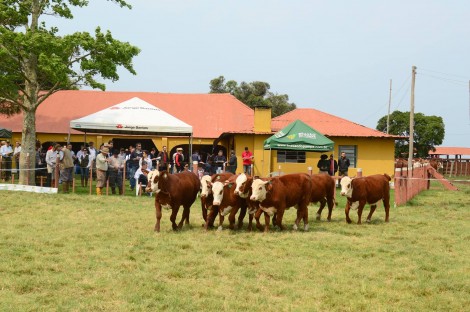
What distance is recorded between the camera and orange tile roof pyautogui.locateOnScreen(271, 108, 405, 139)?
1133 inches

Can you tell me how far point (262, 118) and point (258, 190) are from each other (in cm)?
1708

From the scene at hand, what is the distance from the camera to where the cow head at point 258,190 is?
37.5 feet

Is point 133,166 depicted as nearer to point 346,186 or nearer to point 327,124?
point 346,186

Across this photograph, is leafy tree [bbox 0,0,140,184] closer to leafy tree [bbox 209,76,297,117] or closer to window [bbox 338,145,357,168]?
window [bbox 338,145,357,168]

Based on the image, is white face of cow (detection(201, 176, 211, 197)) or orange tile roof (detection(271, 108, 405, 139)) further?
orange tile roof (detection(271, 108, 405, 139))

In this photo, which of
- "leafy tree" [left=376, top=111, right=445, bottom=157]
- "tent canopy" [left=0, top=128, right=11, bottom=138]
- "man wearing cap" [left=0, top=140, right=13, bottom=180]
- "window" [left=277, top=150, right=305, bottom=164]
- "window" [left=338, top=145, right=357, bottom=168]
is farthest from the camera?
"leafy tree" [left=376, top=111, right=445, bottom=157]

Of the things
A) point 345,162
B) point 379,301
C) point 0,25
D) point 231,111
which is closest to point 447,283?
point 379,301

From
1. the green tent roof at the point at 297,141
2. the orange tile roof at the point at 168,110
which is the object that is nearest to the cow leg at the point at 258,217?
the green tent roof at the point at 297,141

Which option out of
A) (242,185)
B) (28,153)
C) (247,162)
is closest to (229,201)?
(242,185)

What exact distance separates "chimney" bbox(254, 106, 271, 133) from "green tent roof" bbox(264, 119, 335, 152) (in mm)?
3966

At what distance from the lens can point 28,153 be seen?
20406 millimetres

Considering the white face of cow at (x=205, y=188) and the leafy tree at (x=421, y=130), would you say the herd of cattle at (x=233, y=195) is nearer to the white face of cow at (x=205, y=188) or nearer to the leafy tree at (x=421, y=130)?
the white face of cow at (x=205, y=188)

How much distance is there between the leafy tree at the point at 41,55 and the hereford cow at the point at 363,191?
A: 1085cm

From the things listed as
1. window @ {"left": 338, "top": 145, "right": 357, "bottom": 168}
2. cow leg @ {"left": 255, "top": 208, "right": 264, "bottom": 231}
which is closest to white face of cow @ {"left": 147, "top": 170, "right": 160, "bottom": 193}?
cow leg @ {"left": 255, "top": 208, "right": 264, "bottom": 231}
